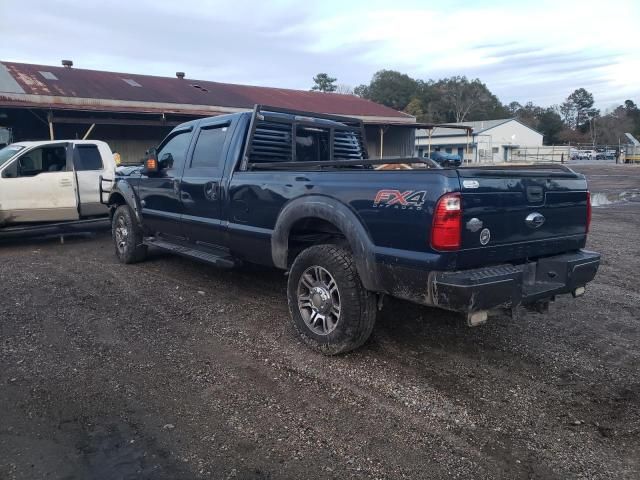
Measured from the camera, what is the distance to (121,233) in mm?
7625

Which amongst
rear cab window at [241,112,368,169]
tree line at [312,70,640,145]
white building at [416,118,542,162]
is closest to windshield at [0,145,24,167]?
rear cab window at [241,112,368,169]

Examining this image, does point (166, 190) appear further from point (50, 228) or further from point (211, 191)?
point (50, 228)

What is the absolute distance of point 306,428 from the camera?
319 cm

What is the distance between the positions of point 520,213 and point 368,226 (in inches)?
42.6

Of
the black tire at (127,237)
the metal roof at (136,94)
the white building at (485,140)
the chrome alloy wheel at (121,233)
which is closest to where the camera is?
the black tire at (127,237)

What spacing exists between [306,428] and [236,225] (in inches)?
96.9

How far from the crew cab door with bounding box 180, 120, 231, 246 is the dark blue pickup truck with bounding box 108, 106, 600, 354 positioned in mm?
18

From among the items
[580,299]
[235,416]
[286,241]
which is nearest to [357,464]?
[235,416]

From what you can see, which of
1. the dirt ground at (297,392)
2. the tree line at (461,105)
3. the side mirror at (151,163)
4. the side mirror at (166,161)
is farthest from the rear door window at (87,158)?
the tree line at (461,105)

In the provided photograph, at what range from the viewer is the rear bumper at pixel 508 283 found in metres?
3.38

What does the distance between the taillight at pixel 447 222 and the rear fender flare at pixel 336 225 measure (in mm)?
547

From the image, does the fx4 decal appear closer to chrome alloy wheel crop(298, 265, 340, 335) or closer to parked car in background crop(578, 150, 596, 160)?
chrome alloy wheel crop(298, 265, 340, 335)

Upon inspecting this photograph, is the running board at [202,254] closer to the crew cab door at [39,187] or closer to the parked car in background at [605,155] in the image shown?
the crew cab door at [39,187]

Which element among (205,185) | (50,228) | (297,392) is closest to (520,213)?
(297,392)
